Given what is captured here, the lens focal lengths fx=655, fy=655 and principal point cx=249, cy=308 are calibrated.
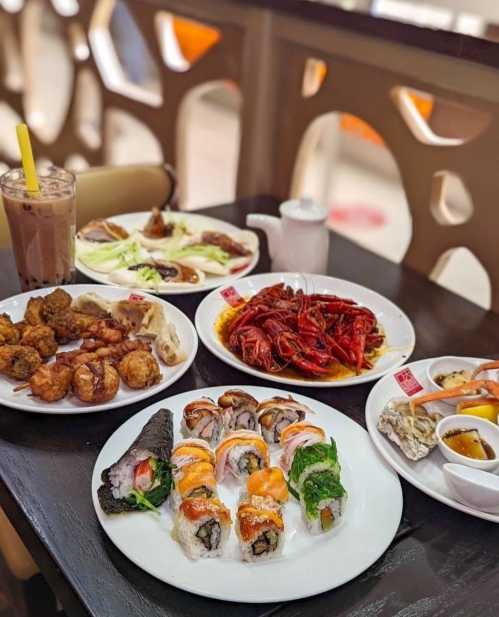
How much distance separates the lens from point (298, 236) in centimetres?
154

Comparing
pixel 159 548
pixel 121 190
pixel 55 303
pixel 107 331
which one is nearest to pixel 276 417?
pixel 159 548

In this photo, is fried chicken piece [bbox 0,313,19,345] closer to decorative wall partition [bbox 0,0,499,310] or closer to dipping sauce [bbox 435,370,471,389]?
dipping sauce [bbox 435,370,471,389]

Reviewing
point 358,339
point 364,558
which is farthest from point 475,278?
point 364,558

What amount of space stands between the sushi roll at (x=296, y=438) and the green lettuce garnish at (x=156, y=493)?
181mm

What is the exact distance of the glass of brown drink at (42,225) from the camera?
1.34 m

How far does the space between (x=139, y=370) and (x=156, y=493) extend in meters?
0.26

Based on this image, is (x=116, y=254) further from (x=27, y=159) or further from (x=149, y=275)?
(x=27, y=159)

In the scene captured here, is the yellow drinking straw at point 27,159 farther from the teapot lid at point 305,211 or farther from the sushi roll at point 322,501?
the sushi roll at point 322,501

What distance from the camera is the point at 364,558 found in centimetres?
86

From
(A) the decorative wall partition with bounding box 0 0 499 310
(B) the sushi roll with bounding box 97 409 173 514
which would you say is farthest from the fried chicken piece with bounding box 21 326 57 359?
(A) the decorative wall partition with bounding box 0 0 499 310

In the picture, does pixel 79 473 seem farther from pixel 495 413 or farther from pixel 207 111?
pixel 207 111

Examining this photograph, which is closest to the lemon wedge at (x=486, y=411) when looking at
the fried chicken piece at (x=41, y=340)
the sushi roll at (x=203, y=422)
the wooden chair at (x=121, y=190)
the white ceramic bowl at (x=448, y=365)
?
the white ceramic bowl at (x=448, y=365)

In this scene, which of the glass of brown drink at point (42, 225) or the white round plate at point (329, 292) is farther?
the glass of brown drink at point (42, 225)

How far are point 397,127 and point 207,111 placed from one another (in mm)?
5199
